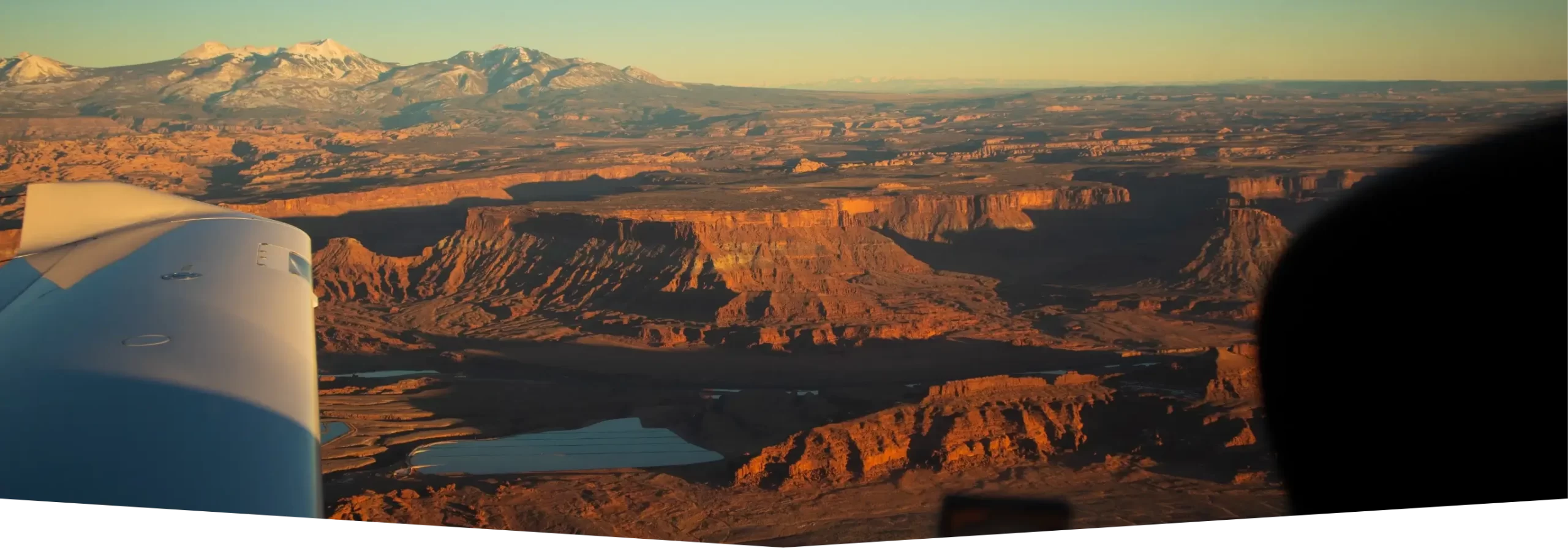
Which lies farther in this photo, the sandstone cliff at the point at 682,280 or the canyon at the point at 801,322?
the sandstone cliff at the point at 682,280

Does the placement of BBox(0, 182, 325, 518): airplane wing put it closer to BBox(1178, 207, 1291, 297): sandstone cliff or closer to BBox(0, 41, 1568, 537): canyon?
BBox(0, 41, 1568, 537): canyon

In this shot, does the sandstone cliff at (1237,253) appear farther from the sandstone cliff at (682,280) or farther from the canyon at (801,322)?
the sandstone cliff at (682,280)

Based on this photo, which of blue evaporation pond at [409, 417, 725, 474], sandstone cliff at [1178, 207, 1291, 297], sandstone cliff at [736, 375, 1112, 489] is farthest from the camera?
sandstone cliff at [1178, 207, 1291, 297]

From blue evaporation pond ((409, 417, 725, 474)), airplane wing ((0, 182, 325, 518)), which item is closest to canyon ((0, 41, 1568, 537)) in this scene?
blue evaporation pond ((409, 417, 725, 474))

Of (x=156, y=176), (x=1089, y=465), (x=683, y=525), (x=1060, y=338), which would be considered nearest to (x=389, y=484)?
(x=683, y=525)

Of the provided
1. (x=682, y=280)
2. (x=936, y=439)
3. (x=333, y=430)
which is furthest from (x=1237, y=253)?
(x=333, y=430)

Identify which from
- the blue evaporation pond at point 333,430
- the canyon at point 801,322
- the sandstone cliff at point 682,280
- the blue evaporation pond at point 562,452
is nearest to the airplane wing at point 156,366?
the canyon at point 801,322

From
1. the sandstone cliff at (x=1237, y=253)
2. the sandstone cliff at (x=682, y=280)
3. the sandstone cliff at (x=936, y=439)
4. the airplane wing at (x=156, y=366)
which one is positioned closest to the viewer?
the airplane wing at (x=156, y=366)
